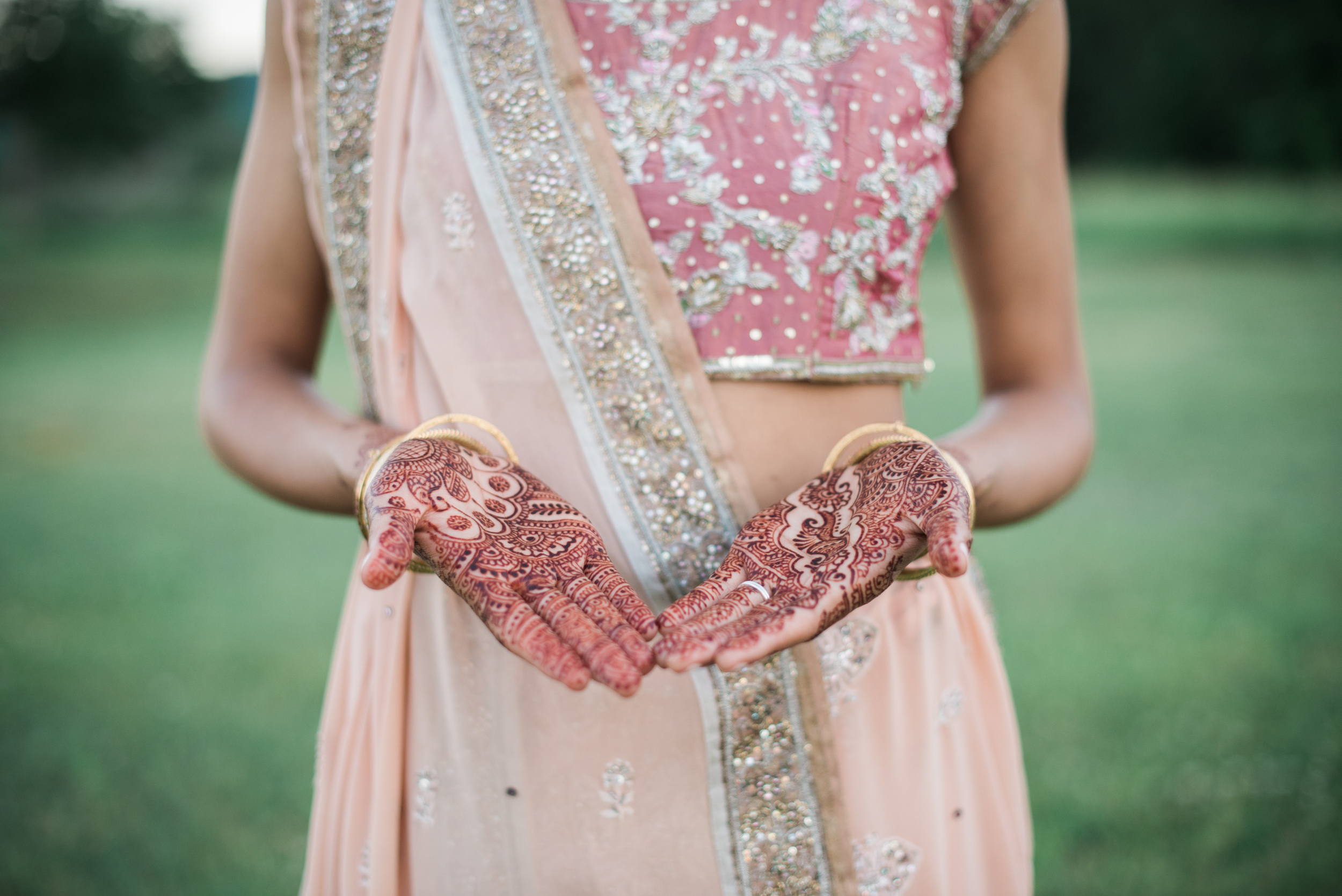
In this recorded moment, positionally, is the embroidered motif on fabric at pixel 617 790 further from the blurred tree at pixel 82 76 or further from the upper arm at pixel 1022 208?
the blurred tree at pixel 82 76

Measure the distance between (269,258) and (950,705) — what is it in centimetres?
79

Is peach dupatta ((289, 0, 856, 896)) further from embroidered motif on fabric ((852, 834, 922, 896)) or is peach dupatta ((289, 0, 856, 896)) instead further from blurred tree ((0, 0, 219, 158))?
blurred tree ((0, 0, 219, 158))

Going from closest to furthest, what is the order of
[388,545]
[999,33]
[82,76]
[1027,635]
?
[388,545], [999,33], [1027,635], [82,76]

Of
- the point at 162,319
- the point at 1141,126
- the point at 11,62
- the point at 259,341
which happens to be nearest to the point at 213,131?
the point at 11,62

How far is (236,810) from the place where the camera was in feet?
8.68

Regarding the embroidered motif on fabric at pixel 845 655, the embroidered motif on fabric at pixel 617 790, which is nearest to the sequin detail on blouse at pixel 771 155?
the embroidered motif on fabric at pixel 845 655

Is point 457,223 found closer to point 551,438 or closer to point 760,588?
point 551,438

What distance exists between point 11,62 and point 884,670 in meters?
13.2

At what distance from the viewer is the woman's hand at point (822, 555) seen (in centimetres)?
65

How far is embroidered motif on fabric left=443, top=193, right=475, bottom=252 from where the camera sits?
88 centimetres

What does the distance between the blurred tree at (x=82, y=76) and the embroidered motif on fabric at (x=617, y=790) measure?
12.9 metres

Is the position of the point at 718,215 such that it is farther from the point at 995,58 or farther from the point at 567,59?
the point at 995,58

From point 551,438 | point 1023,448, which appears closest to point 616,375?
point 551,438

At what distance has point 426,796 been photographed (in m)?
0.90
